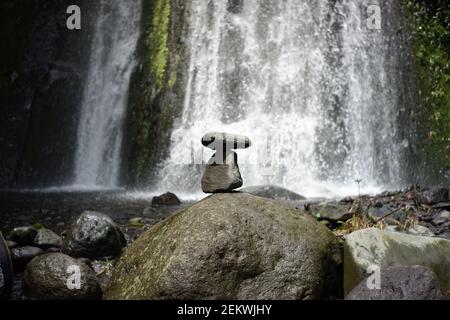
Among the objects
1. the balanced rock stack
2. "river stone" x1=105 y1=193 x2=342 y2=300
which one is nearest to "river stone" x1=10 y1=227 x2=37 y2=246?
"river stone" x1=105 y1=193 x2=342 y2=300

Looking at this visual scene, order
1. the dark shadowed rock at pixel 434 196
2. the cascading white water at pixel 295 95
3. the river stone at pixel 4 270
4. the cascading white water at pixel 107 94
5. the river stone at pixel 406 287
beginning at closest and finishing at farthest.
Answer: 1. the river stone at pixel 406 287
2. the river stone at pixel 4 270
3. the dark shadowed rock at pixel 434 196
4. the cascading white water at pixel 295 95
5. the cascading white water at pixel 107 94

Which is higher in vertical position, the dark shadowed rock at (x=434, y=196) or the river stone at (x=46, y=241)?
the dark shadowed rock at (x=434, y=196)

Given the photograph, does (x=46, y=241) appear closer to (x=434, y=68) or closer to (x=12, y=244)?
(x=12, y=244)

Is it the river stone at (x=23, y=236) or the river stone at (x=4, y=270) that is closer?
the river stone at (x=4, y=270)

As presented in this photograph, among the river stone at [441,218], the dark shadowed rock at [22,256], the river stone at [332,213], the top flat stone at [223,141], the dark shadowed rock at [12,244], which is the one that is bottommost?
the dark shadowed rock at [22,256]

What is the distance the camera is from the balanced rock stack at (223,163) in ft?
14.0

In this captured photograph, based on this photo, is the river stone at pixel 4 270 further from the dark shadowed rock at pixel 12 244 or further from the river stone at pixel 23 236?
the river stone at pixel 23 236

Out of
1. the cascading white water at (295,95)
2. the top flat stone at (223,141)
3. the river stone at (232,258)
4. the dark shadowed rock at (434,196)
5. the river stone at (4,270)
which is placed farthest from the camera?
the cascading white water at (295,95)

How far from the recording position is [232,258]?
3383 millimetres

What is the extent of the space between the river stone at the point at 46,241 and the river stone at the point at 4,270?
5.99ft

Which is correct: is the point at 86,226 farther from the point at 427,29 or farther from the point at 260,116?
the point at 427,29

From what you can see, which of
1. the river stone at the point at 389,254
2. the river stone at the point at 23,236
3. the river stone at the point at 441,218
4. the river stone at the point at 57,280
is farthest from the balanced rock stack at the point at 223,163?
the river stone at the point at 441,218

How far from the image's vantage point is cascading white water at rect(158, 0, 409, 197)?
12.8 metres
